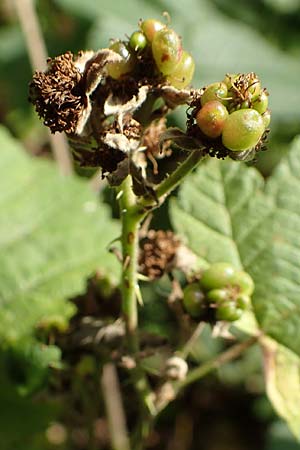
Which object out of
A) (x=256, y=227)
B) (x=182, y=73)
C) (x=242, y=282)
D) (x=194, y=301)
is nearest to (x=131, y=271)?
(x=194, y=301)

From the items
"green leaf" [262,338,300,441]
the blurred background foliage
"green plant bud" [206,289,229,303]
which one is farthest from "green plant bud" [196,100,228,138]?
the blurred background foliage

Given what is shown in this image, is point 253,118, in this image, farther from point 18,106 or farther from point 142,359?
point 18,106

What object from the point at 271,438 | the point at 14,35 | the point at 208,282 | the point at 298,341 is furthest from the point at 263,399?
the point at 14,35

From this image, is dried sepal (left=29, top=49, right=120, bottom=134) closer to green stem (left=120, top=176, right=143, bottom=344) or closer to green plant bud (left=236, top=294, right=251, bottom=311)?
green stem (left=120, top=176, right=143, bottom=344)

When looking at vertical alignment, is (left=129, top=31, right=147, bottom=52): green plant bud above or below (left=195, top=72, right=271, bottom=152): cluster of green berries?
above

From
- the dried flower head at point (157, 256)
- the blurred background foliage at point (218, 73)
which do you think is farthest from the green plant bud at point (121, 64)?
the blurred background foliage at point (218, 73)

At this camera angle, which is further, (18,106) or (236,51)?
(18,106)
